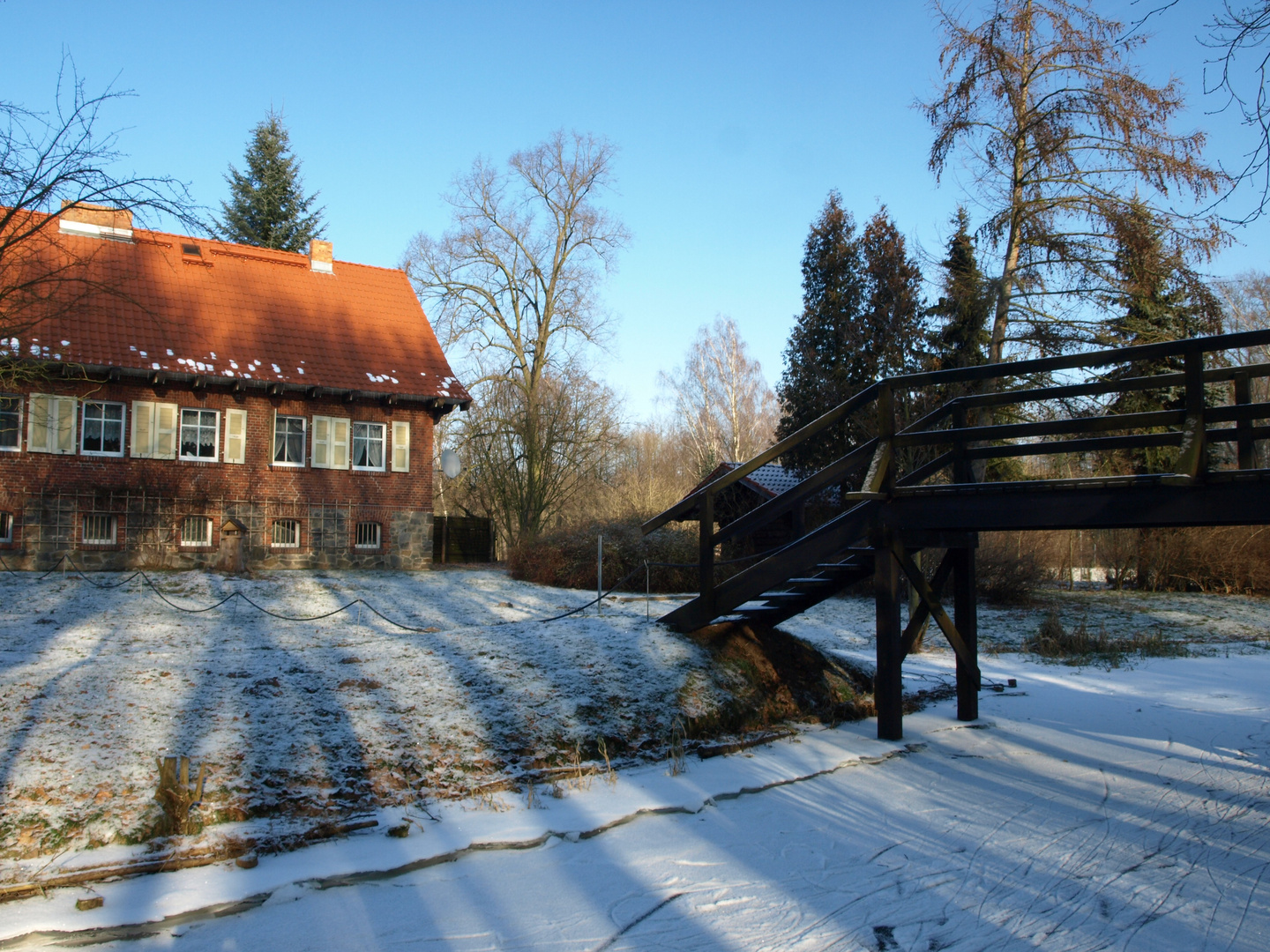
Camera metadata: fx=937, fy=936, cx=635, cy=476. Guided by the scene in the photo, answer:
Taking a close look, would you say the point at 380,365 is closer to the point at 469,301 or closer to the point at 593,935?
the point at 469,301

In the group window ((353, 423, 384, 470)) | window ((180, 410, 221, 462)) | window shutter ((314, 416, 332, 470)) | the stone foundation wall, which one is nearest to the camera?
the stone foundation wall

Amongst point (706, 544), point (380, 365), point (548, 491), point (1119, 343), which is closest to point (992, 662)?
point (1119, 343)

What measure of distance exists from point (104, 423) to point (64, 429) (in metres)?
0.83

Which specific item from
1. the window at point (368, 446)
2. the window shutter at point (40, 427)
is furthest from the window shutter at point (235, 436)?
the window shutter at point (40, 427)

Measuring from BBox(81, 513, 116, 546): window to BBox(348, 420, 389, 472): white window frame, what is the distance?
572 centimetres

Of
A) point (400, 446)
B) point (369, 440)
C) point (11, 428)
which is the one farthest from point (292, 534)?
point (11, 428)

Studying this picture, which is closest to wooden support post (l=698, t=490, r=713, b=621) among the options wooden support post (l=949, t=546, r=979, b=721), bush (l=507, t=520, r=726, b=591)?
wooden support post (l=949, t=546, r=979, b=721)

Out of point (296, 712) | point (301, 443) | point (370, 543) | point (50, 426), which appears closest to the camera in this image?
point (296, 712)

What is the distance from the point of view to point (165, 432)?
872 inches

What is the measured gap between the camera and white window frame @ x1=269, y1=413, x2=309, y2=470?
23.5m

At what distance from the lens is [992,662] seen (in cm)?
1353

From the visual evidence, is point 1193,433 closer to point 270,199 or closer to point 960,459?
point 960,459

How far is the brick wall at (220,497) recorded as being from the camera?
813 inches

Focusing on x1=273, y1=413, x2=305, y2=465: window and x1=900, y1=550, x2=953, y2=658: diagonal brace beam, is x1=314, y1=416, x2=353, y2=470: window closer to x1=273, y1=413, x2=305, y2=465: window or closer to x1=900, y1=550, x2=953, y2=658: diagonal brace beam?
x1=273, y1=413, x2=305, y2=465: window
